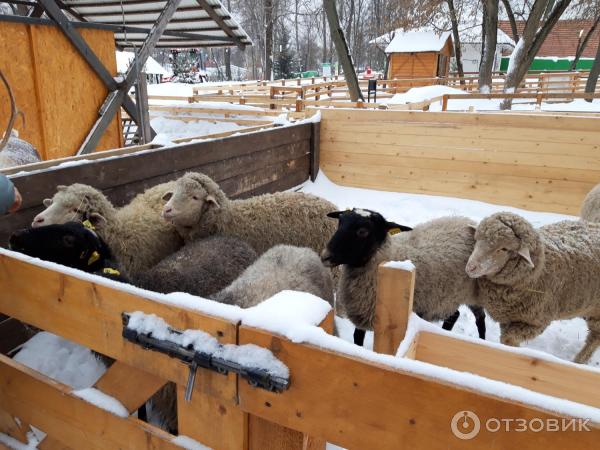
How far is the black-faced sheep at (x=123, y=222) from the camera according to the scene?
12.0 ft

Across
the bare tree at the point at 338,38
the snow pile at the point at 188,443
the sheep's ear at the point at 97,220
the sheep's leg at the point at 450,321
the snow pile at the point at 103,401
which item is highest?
the bare tree at the point at 338,38

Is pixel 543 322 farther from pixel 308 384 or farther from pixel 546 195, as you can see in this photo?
pixel 546 195

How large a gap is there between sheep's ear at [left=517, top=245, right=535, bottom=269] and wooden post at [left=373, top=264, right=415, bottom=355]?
188 cm

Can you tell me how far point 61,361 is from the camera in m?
3.40

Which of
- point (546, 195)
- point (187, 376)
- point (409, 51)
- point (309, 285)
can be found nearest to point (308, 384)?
point (187, 376)

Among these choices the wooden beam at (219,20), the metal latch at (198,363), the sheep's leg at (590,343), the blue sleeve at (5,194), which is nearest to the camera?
the metal latch at (198,363)

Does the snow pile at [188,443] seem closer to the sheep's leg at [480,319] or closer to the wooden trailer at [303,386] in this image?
the wooden trailer at [303,386]

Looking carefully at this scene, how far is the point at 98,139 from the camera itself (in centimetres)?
746

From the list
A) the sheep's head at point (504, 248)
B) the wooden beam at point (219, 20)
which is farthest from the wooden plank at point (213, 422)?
the wooden beam at point (219, 20)

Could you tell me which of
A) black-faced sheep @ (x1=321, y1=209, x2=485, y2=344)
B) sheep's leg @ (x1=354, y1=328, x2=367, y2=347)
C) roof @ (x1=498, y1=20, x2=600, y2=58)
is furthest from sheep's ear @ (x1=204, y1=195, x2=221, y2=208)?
roof @ (x1=498, y1=20, x2=600, y2=58)

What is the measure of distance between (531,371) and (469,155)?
6.09 metres

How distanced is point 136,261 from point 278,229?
4.36ft

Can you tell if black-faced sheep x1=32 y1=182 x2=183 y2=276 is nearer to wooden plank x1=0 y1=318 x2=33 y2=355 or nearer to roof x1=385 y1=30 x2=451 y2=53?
wooden plank x1=0 y1=318 x2=33 y2=355

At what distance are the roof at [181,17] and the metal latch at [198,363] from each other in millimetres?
8455
